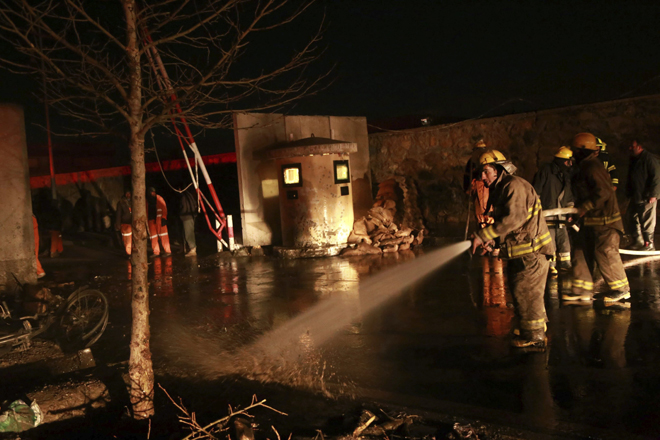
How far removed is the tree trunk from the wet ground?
3.01 ft

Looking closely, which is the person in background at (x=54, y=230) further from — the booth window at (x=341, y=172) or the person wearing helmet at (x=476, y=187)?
the person wearing helmet at (x=476, y=187)

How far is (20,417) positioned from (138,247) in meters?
1.58

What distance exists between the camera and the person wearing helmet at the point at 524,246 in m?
5.29

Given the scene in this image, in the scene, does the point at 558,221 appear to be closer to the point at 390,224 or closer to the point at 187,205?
the point at 390,224

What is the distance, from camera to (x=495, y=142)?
15.0 meters

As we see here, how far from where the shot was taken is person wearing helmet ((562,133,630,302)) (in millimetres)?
6453

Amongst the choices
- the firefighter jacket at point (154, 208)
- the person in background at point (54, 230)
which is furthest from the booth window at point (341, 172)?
the person in background at point (54, 230)

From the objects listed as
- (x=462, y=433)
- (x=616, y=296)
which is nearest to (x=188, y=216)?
(x=616, y=296)

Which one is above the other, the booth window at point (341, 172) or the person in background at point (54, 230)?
the booth window at point (341, 172)

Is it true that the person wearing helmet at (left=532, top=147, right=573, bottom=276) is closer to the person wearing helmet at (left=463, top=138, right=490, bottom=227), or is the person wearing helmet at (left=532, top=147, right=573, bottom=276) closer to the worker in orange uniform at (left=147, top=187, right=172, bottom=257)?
the person wearing helmet at (left=463, top=138, right=490, bottom=227)

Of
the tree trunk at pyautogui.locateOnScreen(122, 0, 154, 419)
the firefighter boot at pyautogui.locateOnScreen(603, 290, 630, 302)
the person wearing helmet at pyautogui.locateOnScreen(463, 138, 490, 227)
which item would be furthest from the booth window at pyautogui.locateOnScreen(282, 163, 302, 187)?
the tree trunk at pyautogui.locateOnScreen(122, 0, 154, 419)

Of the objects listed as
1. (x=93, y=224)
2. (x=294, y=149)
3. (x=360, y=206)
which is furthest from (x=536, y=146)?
(x=93, y=224)

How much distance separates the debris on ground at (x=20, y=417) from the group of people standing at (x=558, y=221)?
4.28m

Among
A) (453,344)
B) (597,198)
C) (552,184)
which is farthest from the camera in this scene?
(552,184)
